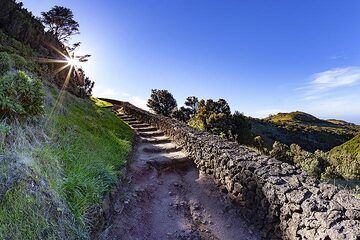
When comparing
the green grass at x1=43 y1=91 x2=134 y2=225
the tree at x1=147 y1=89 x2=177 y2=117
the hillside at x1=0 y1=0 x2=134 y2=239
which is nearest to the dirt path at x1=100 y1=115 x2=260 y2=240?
the green grass at x1=43 y1=91 x2=134 y2=225

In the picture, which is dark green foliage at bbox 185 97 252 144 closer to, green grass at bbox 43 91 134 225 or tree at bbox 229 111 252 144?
tree at bbox 229 111 252 144

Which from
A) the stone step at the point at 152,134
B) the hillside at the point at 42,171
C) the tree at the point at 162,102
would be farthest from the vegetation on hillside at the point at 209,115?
the hillside at the point at 42,171

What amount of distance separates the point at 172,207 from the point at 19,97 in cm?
491

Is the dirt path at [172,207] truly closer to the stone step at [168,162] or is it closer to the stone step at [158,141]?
the stone step at [168,162]

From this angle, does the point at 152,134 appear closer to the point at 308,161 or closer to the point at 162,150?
the point at 162,150

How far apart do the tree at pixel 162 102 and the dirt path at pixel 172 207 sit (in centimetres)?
2673

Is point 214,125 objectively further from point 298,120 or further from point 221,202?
point 298,120

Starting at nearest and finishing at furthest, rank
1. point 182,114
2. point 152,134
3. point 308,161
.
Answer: point 152,134, point 308,161, point 182,114

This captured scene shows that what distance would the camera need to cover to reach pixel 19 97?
7457mm

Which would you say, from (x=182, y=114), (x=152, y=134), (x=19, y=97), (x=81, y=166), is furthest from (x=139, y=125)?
(x=81, y=166)

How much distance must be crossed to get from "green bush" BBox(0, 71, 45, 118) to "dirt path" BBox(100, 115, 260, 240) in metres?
3.08

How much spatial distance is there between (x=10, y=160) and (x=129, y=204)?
3.86 m

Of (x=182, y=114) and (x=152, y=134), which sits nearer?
(x=152, y=134)

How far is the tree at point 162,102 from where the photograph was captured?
39.8 meters
